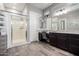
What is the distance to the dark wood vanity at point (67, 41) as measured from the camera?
184 centimetres

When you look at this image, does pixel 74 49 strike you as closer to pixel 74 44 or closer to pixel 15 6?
pixel 74 44

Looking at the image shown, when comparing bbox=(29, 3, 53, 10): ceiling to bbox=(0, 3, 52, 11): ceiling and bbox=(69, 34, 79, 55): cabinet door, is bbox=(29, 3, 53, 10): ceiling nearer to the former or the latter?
bbox=(0, 3, 52, 11): ceiling

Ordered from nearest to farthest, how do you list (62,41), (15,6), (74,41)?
(15,6), (74,41), (62,41)

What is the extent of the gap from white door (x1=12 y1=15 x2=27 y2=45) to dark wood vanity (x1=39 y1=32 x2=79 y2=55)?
400 millimetres

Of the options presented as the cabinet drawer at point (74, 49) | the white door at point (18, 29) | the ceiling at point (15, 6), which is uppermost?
the ceiling at point (15, 6)

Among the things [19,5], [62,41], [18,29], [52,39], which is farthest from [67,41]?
[19,5]

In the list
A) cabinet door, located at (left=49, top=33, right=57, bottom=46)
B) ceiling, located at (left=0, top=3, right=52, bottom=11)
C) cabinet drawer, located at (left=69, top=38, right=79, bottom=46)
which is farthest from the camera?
cabinet door, located at (left=49, top=33, right=57, bottom=46)

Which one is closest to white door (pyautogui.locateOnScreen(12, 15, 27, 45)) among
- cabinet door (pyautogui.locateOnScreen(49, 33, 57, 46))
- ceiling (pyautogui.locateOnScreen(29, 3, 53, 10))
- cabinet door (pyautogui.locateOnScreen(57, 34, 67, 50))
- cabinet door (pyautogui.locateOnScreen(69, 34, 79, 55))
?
ceiling (pyautogui.locateOnScreen(29, 3, 53, 10))

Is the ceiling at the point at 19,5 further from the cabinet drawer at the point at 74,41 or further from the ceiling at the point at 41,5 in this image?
the cabinet drawer at the point at 74,41

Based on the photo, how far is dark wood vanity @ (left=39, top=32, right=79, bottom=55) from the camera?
1.84 metres

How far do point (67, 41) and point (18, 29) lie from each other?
122 cm

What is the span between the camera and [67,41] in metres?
2.06

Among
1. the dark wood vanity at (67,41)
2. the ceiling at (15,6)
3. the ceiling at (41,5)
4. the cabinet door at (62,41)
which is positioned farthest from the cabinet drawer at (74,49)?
the ceiling at (15,6)

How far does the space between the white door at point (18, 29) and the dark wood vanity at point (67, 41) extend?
400 mm
